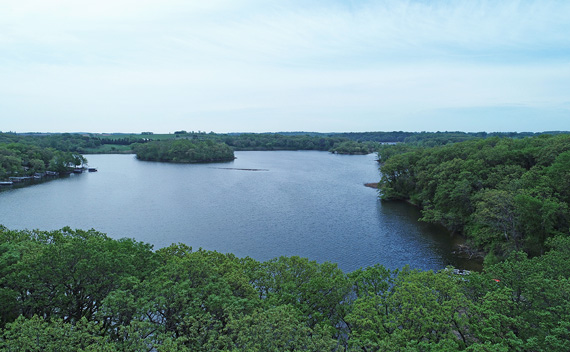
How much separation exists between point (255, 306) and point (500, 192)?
28.2m

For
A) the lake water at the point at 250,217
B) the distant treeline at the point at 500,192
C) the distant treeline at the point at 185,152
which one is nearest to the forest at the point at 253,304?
the distant treeline at the point at 500,192

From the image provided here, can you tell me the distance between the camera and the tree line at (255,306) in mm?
13148

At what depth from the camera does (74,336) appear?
41.3 ft

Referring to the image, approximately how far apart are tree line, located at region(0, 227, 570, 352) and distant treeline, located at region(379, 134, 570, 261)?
1324 cm

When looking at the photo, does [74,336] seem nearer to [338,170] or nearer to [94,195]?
[94,195]

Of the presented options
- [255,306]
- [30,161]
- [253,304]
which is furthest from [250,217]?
[30,161]

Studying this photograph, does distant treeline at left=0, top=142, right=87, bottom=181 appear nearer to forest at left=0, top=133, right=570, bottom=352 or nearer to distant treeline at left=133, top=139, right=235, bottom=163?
distant treeline at left=133, top=139, right=235, bottom=163

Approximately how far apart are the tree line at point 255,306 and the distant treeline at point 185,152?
114144 millimetres

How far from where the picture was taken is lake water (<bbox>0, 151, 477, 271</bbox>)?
38.6m

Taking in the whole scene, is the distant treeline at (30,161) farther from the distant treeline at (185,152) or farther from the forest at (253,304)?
the forest at (253,304)

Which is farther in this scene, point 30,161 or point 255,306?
point 30,161

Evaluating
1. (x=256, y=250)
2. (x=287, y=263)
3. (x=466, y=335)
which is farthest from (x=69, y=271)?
(x=256, y=250)

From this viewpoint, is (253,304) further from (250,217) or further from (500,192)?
(250,217)

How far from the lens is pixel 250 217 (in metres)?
51.4
